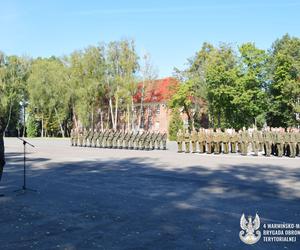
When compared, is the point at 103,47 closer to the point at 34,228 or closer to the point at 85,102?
the point at 85,102

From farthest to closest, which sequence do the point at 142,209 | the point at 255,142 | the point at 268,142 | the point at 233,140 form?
the point at 233,140, the point at 255,142, the point at 268,142, the point at 142,209

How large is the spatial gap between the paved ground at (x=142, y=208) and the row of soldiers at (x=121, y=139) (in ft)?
51.4

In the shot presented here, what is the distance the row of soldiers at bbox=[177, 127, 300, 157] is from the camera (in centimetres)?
2297

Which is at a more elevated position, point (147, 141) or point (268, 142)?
point (147, 141)

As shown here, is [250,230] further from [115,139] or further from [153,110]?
[153,110]

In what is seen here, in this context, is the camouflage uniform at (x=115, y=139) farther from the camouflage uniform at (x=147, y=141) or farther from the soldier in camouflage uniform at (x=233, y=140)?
the soldier in camouflage uniform at (x=233, y=140)

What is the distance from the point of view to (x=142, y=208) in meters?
8.20

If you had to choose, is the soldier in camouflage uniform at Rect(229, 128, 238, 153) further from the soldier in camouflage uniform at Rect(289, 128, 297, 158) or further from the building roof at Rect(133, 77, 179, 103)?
the building roof at Rect(133, 77, 179, 103)

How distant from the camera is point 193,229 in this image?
6.54 metres

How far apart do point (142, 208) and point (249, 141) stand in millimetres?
17134

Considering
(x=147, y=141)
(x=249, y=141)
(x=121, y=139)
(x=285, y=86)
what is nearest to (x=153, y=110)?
(x=285, y=86)

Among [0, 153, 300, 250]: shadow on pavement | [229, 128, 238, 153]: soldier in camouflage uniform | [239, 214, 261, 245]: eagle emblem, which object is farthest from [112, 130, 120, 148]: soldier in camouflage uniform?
[239, 214, 261, 245]: eagle emblem

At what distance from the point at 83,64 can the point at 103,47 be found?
3.91 m

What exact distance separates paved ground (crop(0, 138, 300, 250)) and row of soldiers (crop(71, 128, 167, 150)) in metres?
15.7
